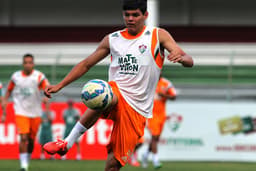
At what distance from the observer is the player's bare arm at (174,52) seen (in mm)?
6910

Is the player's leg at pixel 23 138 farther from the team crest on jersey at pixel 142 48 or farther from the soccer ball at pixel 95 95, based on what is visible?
the soccer ball at pixel 95 95

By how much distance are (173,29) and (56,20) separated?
5.58 metres

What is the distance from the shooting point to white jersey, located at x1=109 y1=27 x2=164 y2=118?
775cm

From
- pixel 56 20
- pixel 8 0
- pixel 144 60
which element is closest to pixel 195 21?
pixel 56 20

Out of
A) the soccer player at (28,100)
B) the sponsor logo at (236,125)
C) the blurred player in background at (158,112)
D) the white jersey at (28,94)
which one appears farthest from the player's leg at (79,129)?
the sponsor logo at (236,125)

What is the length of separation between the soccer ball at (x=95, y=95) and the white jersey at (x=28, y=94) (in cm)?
758

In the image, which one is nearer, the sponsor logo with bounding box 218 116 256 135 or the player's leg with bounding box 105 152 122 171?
the player's leg with bounding box 105 152 122 171

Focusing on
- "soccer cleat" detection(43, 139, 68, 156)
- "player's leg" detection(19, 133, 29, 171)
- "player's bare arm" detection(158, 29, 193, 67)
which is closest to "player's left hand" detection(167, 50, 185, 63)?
"player's bare arm" detection(158, 29, 193, 67)

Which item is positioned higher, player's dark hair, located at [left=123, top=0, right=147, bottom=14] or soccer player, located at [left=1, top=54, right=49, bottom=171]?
player's dark hair, located at [left=123, top=0, right=147, bottom=14]

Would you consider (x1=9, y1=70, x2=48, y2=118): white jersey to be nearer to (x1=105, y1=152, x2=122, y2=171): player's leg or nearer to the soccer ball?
(x1=105, y1=152, x2=122, y2=171): player's leg

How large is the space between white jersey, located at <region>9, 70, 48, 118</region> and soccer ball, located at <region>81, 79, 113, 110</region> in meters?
7.58

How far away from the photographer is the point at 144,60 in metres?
7.76

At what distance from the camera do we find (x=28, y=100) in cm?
1466

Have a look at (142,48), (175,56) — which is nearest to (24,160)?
(142,48)
